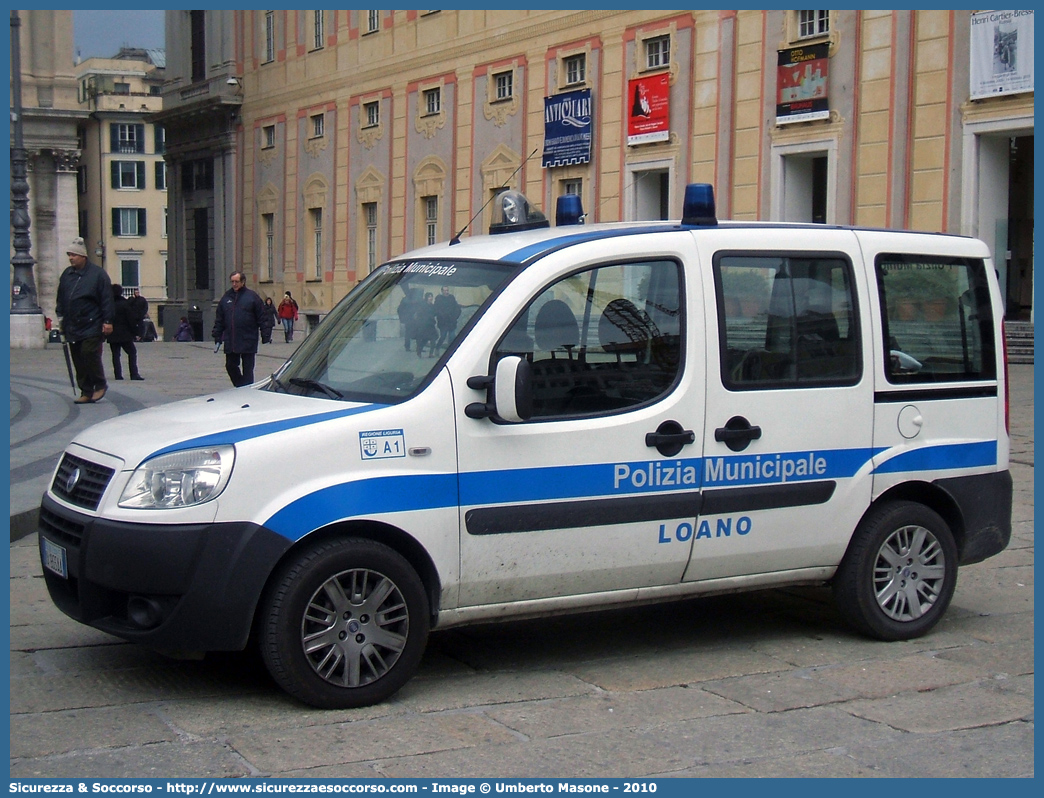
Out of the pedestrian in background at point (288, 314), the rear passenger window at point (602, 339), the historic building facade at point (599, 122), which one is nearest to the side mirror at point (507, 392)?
the rear passenger window at point (602, 339)

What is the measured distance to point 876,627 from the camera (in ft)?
21.5

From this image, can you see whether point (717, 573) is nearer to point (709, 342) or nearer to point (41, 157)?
point (709, 342)

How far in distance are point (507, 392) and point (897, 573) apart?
7.52 feet

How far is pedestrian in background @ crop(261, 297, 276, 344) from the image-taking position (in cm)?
4134

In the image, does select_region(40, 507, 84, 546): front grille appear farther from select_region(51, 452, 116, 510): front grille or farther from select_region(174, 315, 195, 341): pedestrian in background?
select_region(174, 315, 195, 341): pedestrian in background

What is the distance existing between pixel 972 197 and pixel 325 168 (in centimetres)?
2441

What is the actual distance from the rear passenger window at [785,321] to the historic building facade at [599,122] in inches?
438

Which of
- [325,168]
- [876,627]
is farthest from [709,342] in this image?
[325,168]

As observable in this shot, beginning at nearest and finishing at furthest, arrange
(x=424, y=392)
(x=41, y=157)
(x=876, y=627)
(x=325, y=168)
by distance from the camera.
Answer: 1. (x=424, y=392)
2. (x=876, y=627)
3. (x=325, y=168)
4. (x=41, y=157)

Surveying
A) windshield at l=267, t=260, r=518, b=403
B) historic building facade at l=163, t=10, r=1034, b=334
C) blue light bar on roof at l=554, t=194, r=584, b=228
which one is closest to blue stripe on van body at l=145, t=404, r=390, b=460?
windshield at l=267, t=260, r=518, b=403

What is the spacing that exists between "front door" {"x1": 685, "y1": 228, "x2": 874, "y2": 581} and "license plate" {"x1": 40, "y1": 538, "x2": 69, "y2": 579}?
2.56 m

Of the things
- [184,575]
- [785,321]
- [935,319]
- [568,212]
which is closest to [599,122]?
[568,212]

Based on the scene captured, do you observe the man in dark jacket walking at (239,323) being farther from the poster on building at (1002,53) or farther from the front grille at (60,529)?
the poster on building at (1002,53)

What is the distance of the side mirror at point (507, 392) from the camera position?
5.46 meters
